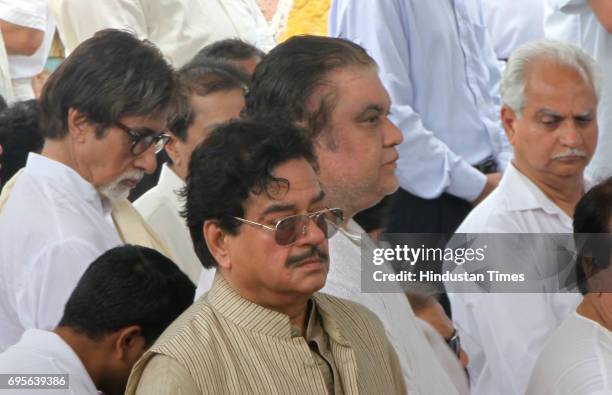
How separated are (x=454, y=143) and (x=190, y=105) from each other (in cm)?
132

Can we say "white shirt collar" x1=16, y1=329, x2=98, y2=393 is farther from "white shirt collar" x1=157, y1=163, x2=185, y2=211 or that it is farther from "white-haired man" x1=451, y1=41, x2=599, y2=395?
"white-haired man" x1=451, y1=41, x2=599, y2=395

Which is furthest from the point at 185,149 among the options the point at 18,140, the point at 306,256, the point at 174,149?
the point at 306,256

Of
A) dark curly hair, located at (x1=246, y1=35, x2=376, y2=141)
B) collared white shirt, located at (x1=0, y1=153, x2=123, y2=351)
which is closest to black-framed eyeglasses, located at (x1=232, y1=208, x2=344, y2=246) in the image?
dark curly hair, located at (x1=246, y1=35, x2=376, y2=141)

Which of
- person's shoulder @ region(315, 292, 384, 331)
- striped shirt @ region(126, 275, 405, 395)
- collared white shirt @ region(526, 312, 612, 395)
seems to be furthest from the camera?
collared white shirt @ region(526, 312, 612, 395)

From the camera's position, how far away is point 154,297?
308cm

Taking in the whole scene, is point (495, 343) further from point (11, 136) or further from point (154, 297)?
point (11, 136)

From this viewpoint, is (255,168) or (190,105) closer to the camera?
(255,168)

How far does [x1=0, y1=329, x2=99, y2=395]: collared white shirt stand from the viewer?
2.80m

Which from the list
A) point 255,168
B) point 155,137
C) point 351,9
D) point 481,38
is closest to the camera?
point 255,168

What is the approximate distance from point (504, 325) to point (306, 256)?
147 centimetres

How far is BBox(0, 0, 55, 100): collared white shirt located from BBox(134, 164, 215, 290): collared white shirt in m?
1.44

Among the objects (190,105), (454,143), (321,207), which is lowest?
(454,143)

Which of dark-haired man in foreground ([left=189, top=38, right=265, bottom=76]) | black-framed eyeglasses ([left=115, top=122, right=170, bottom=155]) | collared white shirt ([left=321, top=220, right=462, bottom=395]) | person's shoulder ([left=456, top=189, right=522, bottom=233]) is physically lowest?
person's shoulder ([left=456, top=189, right=522, bottom=233])

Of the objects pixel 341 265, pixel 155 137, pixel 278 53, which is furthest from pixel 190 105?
pixel 341 265
